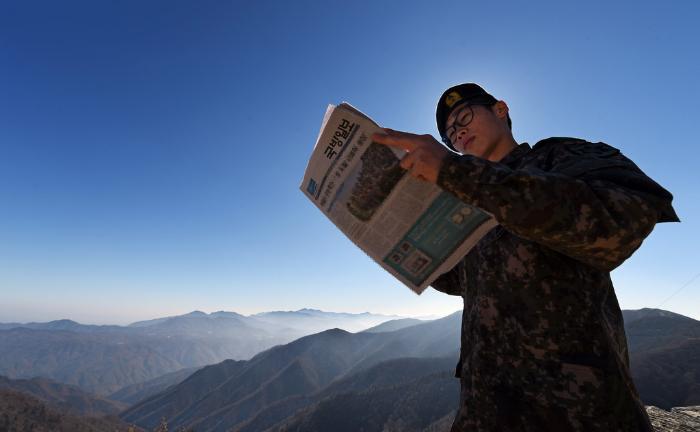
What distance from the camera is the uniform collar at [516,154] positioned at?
148 cm

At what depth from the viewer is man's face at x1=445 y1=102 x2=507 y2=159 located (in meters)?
1.62

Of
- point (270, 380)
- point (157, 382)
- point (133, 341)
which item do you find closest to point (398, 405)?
point (270, 380)

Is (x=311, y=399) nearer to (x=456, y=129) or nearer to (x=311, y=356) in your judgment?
(x=311, y=356)

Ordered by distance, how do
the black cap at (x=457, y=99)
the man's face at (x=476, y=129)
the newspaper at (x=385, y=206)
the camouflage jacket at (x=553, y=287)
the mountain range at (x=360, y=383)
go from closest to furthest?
the camouflage jacket at (x=553, y=287), the newspaper at (x=385, y=206), the man's face at (x=476, y=129), the black cap at (x=457, y=99), the mountain range at (x=360, y=383)

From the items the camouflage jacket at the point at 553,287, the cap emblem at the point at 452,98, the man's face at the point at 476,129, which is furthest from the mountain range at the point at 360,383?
the cap emblem at the point at 452,98

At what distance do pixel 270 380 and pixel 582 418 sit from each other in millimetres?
55273

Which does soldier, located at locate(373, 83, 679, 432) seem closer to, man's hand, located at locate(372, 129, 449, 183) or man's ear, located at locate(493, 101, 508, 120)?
man's hand, located at locate(372, 129, 449, 183)

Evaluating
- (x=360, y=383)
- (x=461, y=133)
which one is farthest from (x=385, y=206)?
(x=360, y=383)

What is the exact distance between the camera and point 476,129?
165 centimetres

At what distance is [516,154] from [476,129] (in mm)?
258

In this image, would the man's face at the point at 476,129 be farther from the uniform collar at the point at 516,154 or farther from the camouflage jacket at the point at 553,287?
the camouflage jacket at the point at 553,287

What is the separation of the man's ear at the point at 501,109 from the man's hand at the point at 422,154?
902 millimetres

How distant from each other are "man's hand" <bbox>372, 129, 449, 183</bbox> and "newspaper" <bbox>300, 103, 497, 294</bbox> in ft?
0.67

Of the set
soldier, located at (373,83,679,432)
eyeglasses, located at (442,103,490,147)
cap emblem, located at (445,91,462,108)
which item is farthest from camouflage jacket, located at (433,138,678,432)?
cap emblem, located at (445,91,462,108)
